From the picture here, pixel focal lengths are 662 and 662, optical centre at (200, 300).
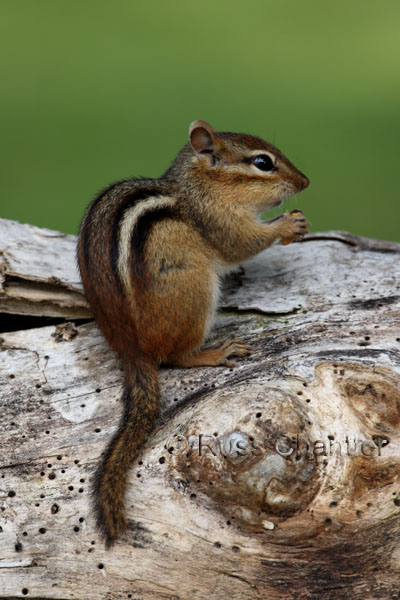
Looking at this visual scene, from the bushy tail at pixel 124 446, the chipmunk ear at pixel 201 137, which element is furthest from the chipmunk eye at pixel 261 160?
the bushy tail at pixel 124 446

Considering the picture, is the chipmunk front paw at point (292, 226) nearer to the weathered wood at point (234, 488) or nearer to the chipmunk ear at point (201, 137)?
the chipmunk ear at point (201, 137)

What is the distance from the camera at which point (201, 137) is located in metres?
3.12

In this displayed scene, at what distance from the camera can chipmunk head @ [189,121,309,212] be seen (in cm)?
311

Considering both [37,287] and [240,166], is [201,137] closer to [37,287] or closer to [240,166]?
[240,166]

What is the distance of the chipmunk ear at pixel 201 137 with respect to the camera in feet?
10.1

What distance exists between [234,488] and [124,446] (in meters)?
0.44

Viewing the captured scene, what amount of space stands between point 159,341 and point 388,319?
935 millimetres

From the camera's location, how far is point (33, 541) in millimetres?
2283

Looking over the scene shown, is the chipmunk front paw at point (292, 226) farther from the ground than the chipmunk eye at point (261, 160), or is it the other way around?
the chipmunk eye at point (261, 160)

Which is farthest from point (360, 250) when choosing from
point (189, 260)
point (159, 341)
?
point (159, 341)

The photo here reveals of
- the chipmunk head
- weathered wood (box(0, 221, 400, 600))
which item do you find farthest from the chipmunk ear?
weathered wood (box(0, 221, 400, 600))

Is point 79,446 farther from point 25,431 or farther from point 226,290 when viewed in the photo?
point 226,290

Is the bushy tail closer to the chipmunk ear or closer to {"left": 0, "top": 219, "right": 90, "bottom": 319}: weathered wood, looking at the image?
{"left": 0, "top": 219, "right": 90, "bottom": 319}: weathered wood

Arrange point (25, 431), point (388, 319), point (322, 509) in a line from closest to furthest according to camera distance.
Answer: point (322, 509)
point (25, 431)
point (388, 319)
